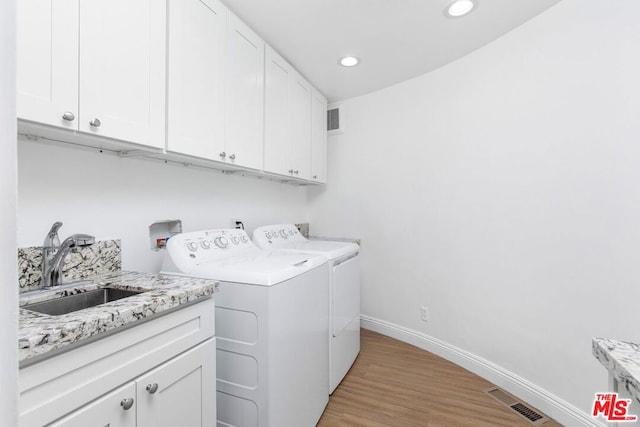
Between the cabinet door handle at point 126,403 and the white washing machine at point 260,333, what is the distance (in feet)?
1.72

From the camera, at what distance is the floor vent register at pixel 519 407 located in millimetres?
1775

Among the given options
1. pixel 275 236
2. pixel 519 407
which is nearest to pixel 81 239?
pixel 275 236

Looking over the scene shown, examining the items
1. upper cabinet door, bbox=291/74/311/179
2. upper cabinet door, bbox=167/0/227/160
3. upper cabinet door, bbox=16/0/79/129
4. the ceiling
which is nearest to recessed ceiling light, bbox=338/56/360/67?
the ceiling

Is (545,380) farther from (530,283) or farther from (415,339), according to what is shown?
(415,339)

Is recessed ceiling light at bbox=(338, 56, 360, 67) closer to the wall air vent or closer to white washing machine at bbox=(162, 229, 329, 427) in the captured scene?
the wall air vent

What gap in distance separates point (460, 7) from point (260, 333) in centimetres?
206

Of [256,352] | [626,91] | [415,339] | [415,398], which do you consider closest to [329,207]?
[415,339]

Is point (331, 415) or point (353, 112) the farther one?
point (353, 112)

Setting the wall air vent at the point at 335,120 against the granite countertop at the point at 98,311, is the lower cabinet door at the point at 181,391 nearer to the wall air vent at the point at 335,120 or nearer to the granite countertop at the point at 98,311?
the granite countertop at the point at 98,311

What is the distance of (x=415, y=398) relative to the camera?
6.55ft

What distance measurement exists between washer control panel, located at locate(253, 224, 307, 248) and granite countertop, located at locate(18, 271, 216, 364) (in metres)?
0.93

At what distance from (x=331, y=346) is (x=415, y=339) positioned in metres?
1.14

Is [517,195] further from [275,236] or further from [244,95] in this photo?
[244,95]

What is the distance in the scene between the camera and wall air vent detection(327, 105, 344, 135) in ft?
10.7
